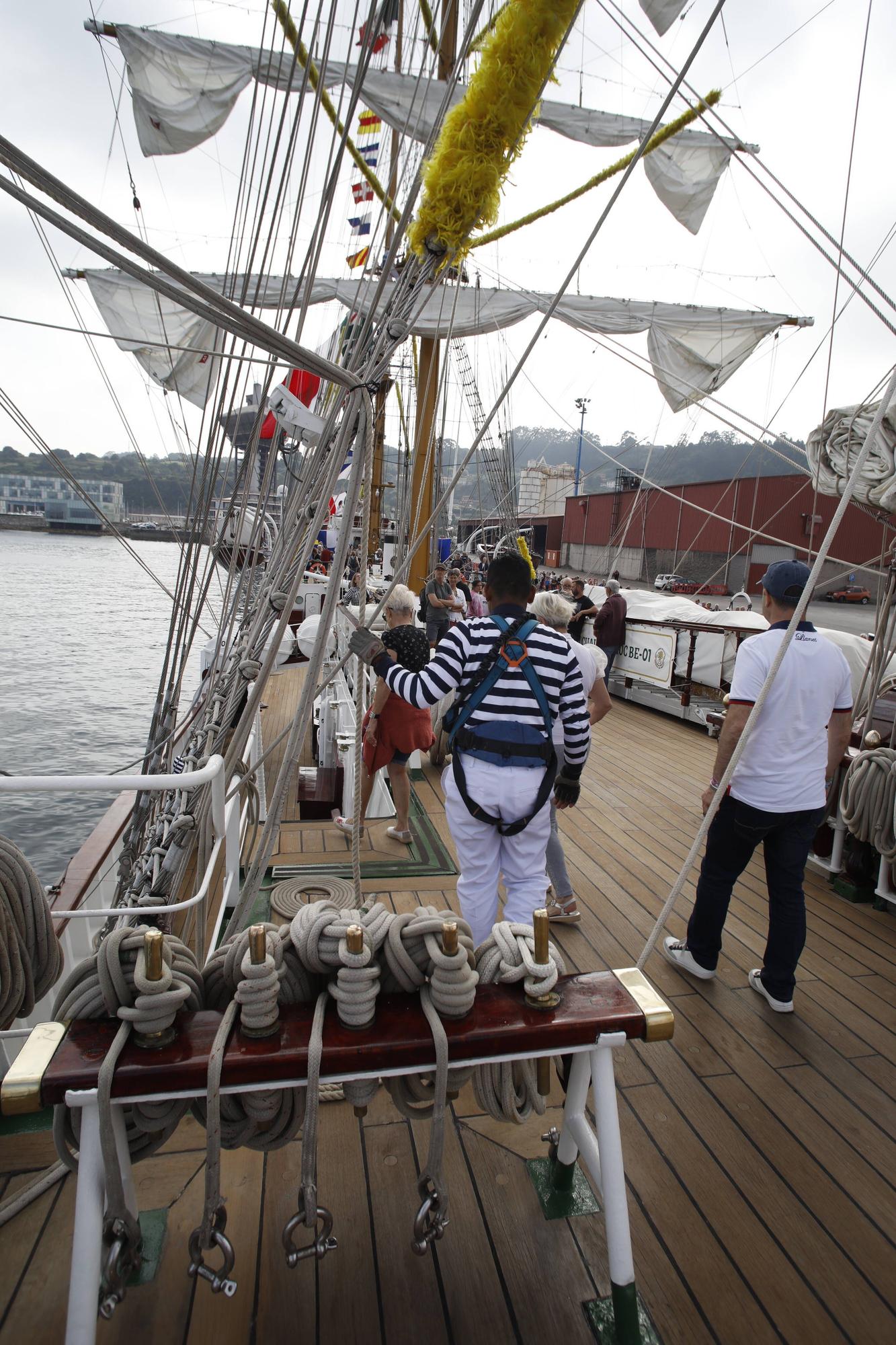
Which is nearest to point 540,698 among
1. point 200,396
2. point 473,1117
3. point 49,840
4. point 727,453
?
point 473,1117

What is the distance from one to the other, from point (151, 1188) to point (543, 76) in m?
2.89

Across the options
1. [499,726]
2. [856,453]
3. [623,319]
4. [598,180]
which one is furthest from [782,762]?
[623,319]

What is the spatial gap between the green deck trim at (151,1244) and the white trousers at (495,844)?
102 cm

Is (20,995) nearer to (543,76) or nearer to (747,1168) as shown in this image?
(747,1168)

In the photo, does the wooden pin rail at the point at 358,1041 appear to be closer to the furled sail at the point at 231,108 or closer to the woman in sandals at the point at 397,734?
the woman in sandals at the point at 397,734

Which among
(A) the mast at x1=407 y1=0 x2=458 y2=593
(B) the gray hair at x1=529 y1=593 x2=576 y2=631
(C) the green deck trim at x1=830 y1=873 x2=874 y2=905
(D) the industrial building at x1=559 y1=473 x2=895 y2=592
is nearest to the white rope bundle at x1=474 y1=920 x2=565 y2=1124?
(B) the gray hair at x1=529 y1=593 x2=576 y2=631

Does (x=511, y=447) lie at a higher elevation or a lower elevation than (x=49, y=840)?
higher

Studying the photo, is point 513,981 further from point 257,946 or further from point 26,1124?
point 26,1124

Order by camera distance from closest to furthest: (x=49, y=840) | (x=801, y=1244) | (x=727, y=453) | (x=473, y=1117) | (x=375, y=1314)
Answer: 1. (x=375, y=1314)
2. (x=801, y=1244)
3. (x=473, y=1117)
4. (x=49, y=840)
5. (x=727, y=453)

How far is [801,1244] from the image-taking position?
1.66 m

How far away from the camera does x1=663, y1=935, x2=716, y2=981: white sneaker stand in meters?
2.69

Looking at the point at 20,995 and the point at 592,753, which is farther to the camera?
the point at 592,753

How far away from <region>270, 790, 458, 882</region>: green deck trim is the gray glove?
169 cm

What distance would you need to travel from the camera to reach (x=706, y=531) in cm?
2917
